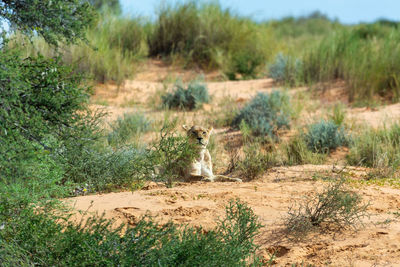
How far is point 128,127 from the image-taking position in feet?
36.0

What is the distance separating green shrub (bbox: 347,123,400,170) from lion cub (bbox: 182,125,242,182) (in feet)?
7.33

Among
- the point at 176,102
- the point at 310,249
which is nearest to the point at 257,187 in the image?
the point at 310,249

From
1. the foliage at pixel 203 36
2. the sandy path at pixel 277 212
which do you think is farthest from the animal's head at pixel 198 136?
the foliage at pixel 203 36

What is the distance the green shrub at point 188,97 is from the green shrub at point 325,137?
377 centimetres

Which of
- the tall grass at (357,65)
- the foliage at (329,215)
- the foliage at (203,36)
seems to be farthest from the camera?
the foliage at (203,36)

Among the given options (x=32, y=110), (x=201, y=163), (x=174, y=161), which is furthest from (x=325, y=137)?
(x=32, y=110)

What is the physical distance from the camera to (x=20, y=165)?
4.80 meters

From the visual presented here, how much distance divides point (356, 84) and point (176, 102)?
15.2 ft

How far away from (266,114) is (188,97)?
2.53 metres

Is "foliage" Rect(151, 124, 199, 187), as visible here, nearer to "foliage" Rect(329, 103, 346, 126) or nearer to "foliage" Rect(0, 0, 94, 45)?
"foliage" Rect(0, 0, 94, 45)

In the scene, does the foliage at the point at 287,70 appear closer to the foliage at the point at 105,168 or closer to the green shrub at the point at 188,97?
the green shrub at the point at 188,97

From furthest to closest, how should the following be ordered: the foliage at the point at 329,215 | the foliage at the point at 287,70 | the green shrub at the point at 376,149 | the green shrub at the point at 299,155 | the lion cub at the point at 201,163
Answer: the foliage at the point at 287,70 → the green shrub at the point at 299,155 → the green shrub at the point at 376,149 → the lion cub at the point at 201,163 → the foliage at the point at 329,215

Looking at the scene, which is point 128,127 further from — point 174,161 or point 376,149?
point 376,149

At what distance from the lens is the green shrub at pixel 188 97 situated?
13320 mm
